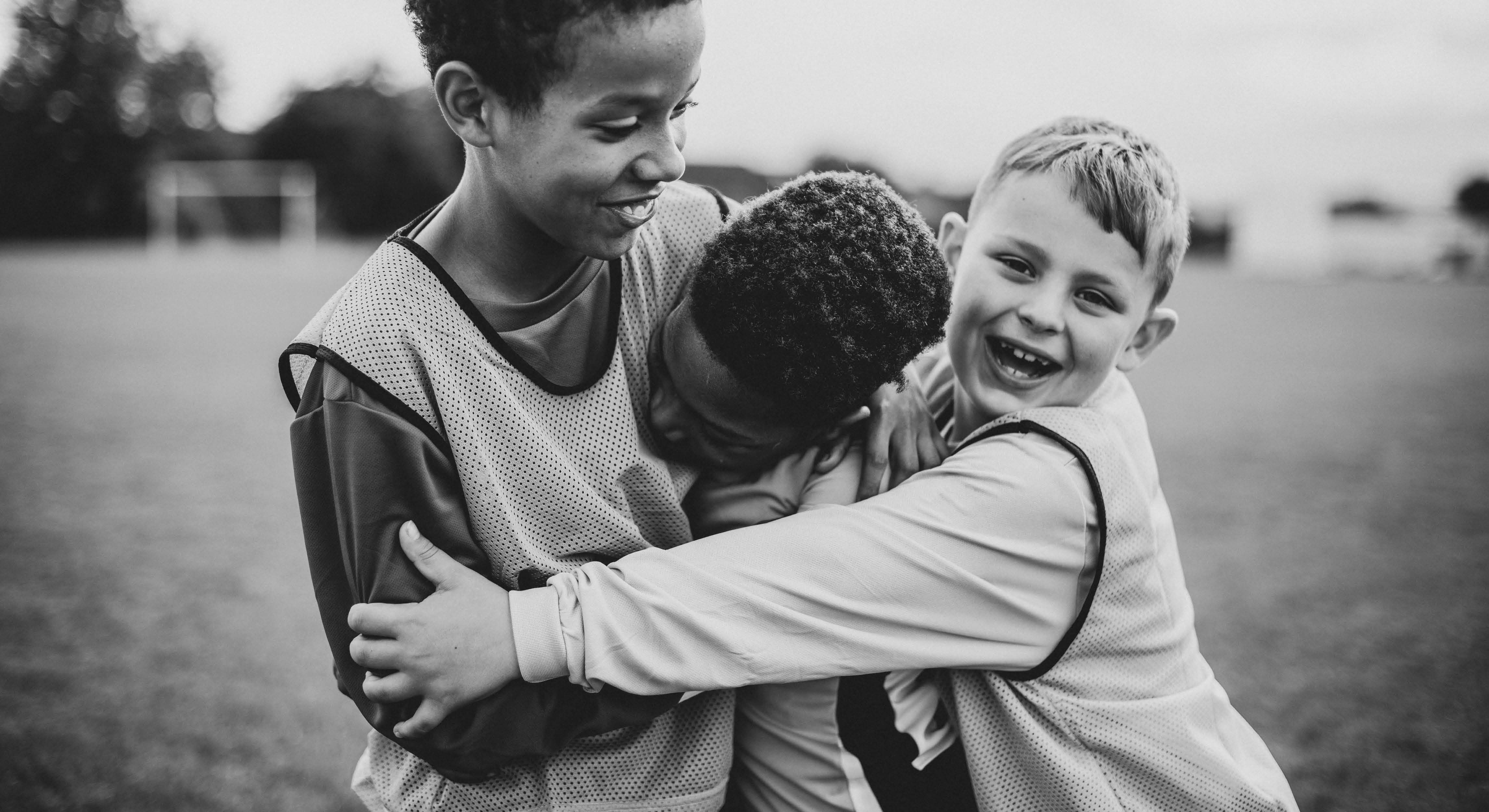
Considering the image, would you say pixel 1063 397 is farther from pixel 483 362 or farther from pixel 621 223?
pixel 483 362

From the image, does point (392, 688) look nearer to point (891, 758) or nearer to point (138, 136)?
point (891, 758)

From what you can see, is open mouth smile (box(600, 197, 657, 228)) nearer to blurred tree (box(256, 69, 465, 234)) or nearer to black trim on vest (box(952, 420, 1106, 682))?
black trim on vest (box(952, 420, 1106, 682))

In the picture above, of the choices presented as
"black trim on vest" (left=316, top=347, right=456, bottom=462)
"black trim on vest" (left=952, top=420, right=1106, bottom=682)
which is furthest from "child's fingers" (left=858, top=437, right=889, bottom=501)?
"black trim on vest" (left=316, top=347, right=456, bottom=462)

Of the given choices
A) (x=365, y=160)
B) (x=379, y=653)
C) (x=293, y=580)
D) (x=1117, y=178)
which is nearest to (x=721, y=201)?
(x=1117, y=178)

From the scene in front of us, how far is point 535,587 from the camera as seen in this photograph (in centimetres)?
147

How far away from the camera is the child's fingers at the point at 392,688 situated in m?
1.34

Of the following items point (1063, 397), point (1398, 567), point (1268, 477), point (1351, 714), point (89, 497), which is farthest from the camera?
point (1268, 477)

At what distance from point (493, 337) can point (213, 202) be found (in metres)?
36.4

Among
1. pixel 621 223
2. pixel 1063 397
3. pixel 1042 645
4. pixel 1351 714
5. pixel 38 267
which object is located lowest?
pixel 38 267

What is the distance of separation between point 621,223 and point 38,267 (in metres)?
25.5

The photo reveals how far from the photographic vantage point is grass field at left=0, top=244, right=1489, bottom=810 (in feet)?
11.1

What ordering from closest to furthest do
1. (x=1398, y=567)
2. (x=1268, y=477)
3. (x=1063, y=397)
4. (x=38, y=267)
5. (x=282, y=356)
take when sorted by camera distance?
(x=282, y=356) < (x=1063, y=397) < (x=1398, y=567) < (x=1268, y=477) < (x=38, y=267)

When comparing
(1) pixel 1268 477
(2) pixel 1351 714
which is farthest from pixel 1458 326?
(2) pixel 1351 714

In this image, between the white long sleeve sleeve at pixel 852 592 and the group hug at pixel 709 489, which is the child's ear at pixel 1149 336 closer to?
the group hug at pixel 709 489
